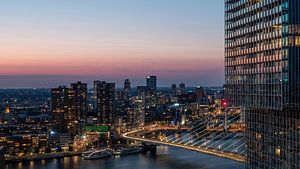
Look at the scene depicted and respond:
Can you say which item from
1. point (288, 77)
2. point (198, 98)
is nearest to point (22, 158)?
point (288, 77)

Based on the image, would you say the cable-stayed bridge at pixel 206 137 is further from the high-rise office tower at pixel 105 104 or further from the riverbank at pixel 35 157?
the high-rise office tower at pixel 105 104

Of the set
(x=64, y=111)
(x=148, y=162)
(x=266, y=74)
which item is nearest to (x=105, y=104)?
(x=64, y=111)

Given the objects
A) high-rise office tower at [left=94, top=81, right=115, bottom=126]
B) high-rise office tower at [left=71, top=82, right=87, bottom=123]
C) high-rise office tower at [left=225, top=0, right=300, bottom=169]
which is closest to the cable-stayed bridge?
high-rise office tower at [left=94, top=81, right=115, bottom=126]

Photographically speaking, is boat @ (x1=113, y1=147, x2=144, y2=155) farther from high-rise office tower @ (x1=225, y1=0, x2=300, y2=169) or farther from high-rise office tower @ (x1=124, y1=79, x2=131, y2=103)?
high-rise office tower @ (x1=124, y1=79, x2=131, y2=103)

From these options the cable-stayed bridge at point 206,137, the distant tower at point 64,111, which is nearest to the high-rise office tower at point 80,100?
the distant tower at point 64,111

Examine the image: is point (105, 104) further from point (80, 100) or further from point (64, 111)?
point (64, 111)
